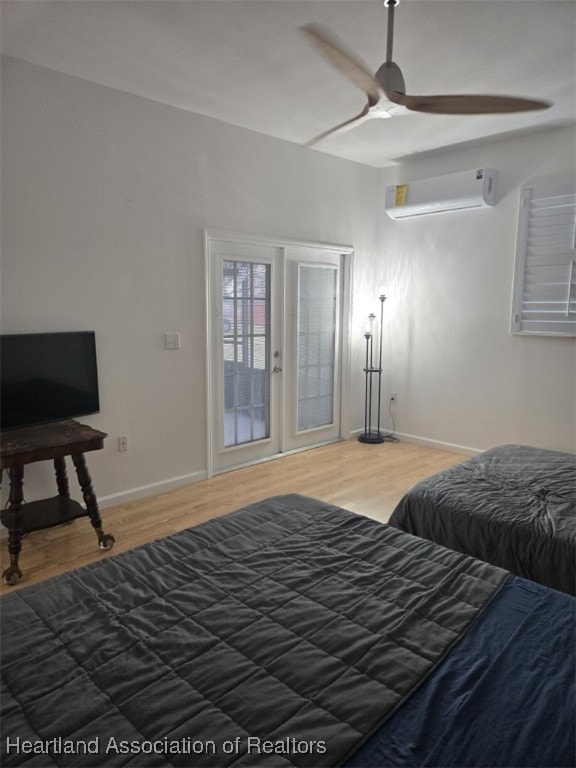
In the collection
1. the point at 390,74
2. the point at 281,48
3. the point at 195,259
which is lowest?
the point at 195,259

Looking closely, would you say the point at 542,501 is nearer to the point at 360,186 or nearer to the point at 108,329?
the point at 108,329

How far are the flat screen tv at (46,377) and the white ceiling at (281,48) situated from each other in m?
1.61

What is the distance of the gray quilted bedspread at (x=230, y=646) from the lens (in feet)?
3.16

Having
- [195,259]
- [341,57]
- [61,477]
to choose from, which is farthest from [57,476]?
[341,57]

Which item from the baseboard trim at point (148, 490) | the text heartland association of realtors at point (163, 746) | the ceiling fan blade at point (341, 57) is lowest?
the baseboard trim at point (148, 490)

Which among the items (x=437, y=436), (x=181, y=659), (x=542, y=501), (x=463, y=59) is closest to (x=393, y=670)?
(x=181, y=659)

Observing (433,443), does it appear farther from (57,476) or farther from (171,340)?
(57,476)

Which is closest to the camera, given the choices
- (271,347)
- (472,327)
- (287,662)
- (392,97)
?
(287,662)

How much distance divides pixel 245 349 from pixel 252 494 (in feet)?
4.10

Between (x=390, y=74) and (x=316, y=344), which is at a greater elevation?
(x=390, y=74)

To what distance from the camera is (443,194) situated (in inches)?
178

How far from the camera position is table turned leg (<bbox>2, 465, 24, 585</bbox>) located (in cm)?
261

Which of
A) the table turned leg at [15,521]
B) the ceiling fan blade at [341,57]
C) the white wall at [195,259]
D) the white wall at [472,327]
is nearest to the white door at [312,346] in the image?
the white wall at [195,259]

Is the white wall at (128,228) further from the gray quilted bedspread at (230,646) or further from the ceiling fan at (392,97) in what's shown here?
the gray quilted bedspread at (230,646)
